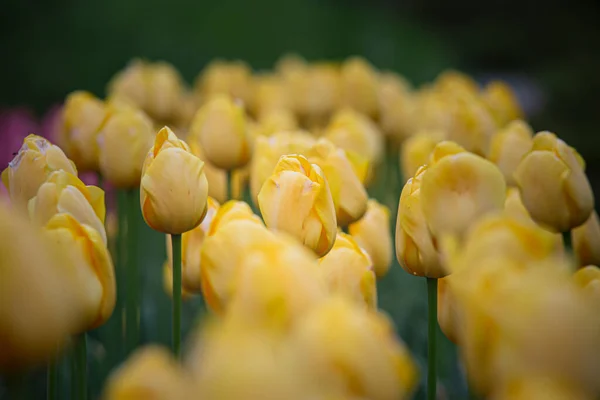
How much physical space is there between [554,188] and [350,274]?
10.0 inches

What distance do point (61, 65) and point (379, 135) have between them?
99.4 inches

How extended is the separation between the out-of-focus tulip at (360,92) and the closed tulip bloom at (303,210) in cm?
114

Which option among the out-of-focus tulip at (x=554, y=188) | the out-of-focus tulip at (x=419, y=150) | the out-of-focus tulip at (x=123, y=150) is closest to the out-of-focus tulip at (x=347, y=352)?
the out-of-focus tulip at (x=554, y=188)

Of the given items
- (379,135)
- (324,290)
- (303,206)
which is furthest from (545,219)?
(379,135)

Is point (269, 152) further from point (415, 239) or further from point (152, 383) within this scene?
point (152, 383)

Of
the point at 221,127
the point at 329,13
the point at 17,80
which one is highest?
the point at 329,13

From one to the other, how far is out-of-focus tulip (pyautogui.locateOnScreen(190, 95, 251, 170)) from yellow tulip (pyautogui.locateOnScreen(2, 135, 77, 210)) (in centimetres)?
38

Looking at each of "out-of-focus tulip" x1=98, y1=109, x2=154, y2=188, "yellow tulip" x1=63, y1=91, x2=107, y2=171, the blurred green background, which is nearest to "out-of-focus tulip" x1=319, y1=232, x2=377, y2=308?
"out-of-focus tulip" x1=98, y1=109, x2=154, y2=188

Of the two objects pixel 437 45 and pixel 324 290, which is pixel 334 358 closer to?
pixel 324 290

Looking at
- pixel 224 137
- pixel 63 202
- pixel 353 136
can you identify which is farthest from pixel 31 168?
pixel 353 136

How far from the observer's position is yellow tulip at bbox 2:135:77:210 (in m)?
0.79

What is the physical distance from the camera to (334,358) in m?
0.44

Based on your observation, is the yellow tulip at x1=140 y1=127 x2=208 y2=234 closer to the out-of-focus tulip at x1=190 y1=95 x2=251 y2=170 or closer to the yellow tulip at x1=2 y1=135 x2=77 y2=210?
the yellow tulip at x1=2 y1=135 x2=77 y2=210

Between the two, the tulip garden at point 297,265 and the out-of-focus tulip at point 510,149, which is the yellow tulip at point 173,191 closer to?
the tulip garden at point 297,265
